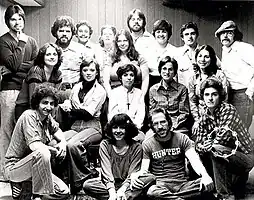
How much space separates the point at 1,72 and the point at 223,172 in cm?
94

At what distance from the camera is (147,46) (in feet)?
6.33

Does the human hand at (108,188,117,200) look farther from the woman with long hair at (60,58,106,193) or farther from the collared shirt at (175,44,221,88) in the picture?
the collared shirt at (175,44,221,88)

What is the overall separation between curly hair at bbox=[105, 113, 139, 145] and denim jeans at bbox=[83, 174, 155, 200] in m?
0.15

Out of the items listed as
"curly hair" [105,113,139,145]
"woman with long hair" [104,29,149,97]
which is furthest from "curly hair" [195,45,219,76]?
"curly hair" [105,113,139,145]

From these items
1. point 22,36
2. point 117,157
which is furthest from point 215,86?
point 22,36

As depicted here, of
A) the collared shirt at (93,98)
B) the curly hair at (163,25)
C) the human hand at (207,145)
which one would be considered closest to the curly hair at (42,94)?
the collared shirt at (93,98)

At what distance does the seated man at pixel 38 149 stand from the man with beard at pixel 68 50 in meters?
0.10

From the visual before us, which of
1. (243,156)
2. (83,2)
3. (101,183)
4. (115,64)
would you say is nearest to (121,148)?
(101,183)

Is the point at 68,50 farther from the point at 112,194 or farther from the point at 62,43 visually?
the point at 112,194

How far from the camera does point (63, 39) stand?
189 centimetres

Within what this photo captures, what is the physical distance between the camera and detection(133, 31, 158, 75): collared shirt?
1908 millimetres

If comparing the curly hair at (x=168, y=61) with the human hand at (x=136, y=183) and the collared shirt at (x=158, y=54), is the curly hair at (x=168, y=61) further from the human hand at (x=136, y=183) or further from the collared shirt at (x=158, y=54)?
the human hand at (x=136, y=183)

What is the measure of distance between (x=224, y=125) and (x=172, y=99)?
0.73ft

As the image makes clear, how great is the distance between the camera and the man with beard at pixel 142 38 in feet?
6.11
